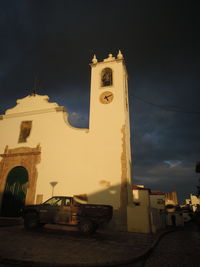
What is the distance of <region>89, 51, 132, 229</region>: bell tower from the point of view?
38.5 ft

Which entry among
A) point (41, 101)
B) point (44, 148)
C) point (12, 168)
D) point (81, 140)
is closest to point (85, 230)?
point (81, 140)

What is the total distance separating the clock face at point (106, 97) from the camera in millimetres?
14648

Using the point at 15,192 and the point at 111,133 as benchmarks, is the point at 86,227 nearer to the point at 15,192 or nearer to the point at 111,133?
the point at 111,133

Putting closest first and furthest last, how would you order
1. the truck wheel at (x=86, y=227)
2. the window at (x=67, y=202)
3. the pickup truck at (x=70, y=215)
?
the truck wheel at (x=86, y=227), the pickup truck at (x=70, y=215), the window at (x=67, y=202)

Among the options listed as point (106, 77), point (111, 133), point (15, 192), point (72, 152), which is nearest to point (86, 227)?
point (72, 152)

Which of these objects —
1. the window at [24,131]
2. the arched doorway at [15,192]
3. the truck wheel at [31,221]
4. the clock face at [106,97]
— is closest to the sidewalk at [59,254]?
the truck wheel at [31,221]

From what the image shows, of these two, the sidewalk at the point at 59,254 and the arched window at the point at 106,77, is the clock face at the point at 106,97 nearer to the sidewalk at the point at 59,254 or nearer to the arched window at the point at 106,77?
the arched window at the point at 106,77

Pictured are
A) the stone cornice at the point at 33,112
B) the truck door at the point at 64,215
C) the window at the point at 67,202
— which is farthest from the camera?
the stone cornice at the point at 33,112

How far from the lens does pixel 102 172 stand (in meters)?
12.4

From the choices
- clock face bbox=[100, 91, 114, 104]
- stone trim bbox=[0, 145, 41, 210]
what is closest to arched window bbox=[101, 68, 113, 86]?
clock face bbox=[100, 91, 114, 104]

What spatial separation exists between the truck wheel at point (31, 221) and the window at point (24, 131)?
24.3ft

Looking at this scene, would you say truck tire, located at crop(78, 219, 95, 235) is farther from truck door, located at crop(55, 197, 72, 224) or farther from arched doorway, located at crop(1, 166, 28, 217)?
arched doorway, located at crop(1, 166, 28, 217)

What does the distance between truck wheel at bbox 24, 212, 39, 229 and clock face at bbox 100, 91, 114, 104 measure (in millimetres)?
9115

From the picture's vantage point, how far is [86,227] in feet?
28.3
